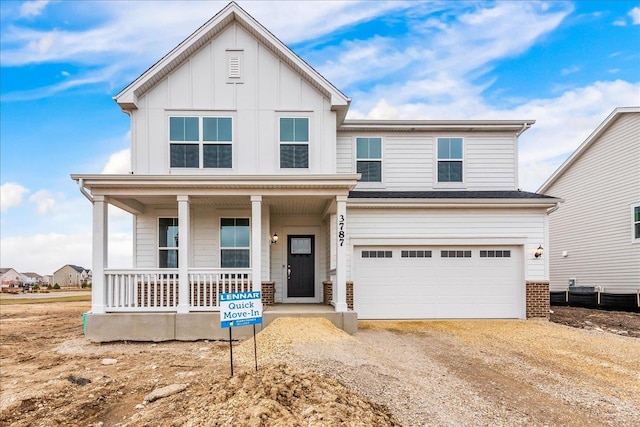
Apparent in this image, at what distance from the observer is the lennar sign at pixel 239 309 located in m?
5.76

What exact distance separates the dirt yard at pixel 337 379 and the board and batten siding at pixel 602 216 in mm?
6075

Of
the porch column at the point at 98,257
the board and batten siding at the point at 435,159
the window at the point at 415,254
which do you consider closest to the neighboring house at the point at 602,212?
the board and batten siding at the point at 435,159

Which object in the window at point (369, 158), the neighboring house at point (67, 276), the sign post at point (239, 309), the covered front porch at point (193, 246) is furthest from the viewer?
the neighboring house at point (67, 276)

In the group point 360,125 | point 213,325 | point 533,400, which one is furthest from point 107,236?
point 533,400

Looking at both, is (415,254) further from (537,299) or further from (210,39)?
(210,39)

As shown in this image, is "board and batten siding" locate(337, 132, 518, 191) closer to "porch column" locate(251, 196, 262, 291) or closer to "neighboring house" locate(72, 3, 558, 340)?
"neighboring house" locate(72, 3, 558, 340)

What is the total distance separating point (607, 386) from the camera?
5.67 metres

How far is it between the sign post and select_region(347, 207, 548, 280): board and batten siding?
5225 mm

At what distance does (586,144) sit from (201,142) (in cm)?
1455

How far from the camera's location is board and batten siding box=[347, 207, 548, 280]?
10953 millimetres

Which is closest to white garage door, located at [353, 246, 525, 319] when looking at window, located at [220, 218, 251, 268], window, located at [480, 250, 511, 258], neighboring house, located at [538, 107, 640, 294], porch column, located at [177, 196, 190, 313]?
window, located at [480, 250, 511, 258]

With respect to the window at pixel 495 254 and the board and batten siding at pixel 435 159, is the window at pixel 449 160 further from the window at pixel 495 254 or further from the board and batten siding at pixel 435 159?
the window at pixel 495 254

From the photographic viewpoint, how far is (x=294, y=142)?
35.5 feet

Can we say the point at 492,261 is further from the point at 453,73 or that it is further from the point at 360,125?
the point at 453,73
